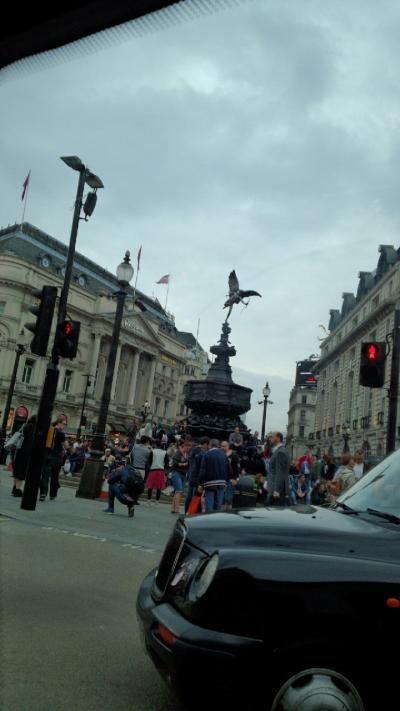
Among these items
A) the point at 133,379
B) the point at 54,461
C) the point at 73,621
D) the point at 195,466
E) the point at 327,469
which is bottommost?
the point at 73,621

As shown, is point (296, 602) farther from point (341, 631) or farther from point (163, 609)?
point (163, 609)

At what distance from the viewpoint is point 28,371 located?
7150 centimetres

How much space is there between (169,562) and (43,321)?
288 inches

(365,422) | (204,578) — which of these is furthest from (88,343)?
(204,578)

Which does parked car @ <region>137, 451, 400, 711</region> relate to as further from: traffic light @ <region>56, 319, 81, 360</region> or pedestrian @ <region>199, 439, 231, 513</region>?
pedestrian @ <region>199, 439, 231, 513</region>

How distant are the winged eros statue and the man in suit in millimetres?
19320

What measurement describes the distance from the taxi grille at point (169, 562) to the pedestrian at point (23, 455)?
9.03 metres

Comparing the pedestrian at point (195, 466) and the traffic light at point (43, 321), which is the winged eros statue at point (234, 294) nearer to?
the pedestrian at point (195, 466)

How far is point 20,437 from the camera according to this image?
12656 mm

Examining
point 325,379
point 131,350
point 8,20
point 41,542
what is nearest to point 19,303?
point 131,350

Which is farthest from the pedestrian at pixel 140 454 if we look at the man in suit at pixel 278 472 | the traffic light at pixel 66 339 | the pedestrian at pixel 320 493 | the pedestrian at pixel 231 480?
the man in suit at pixel 278 472

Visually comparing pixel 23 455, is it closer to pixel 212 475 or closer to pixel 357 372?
pixel 212 475

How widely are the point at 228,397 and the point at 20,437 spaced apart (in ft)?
49.4

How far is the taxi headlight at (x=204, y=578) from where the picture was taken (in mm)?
2810
